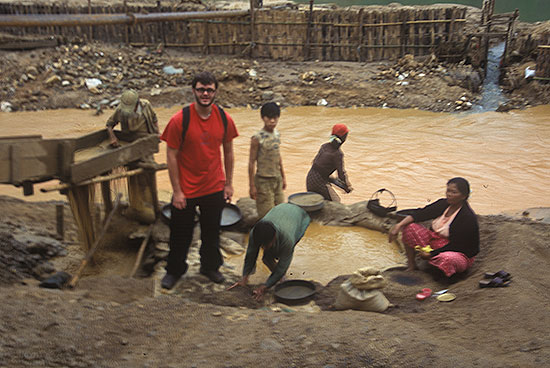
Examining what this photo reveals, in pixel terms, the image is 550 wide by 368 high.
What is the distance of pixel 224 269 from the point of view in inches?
178

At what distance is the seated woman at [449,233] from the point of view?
13.3 ft

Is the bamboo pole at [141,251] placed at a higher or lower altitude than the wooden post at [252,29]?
lower

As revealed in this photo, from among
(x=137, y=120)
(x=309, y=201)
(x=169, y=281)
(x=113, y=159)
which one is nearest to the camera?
(x=169, y=281)

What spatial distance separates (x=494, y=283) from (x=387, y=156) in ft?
18.3

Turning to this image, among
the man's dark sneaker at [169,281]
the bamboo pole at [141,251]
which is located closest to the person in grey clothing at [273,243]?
the man's dark sneaker at [169,281]

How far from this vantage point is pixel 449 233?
4.19 metres

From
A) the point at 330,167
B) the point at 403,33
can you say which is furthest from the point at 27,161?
the point at 403,33

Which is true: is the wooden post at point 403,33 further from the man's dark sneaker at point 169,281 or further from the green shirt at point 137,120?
the man's dark sneaker at point 169,281

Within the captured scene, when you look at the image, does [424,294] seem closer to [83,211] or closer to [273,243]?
[273,243]

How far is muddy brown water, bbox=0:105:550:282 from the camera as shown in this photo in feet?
16.9

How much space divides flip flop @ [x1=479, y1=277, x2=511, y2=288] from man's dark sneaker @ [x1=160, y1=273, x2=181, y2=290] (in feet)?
8.45

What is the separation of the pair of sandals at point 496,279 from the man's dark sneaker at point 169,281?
2.57m

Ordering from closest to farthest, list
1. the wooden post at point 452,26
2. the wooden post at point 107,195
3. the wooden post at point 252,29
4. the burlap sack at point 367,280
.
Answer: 1. the burlap sack at point 367,280
2. the wooden post at point 107,195
3. the wooden post at point 452,26
4. the wooden post at point 252,29

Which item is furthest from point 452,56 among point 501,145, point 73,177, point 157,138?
point 73,177
